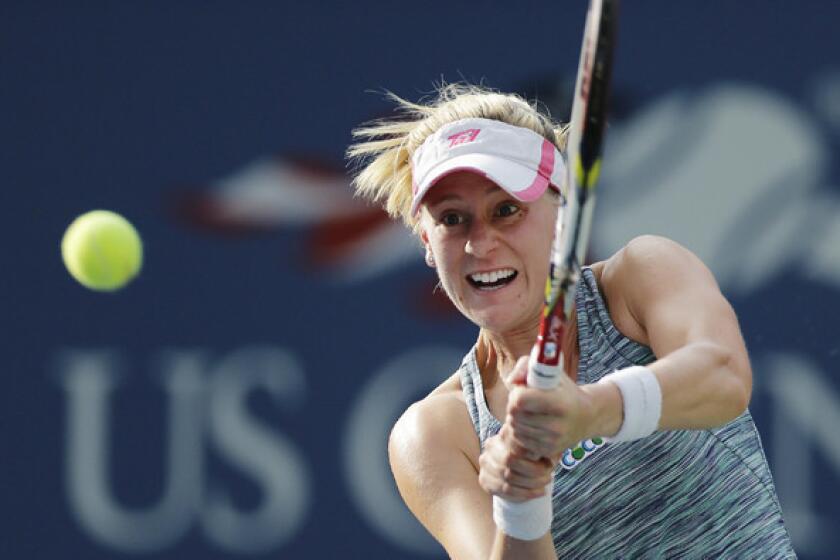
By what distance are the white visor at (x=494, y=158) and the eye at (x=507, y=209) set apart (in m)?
0.06

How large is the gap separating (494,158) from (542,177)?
11 centimetres

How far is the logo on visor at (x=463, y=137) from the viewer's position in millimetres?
3254

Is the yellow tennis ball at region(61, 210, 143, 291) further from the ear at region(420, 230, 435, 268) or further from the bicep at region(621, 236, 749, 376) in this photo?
the bicep at region(621, 236, 749, 376)

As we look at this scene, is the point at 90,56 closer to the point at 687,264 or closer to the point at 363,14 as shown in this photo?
the point at 363,14

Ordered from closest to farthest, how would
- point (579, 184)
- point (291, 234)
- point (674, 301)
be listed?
point (579, 184) < point (674, 301) < point (291, 234)

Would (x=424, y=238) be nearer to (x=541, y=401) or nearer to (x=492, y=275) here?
(x=492, y=275)

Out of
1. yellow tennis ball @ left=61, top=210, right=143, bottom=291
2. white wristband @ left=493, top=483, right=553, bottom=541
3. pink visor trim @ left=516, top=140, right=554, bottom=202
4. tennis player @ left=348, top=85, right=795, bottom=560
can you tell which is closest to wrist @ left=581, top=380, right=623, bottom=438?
white wristband @ left=493, top=483, right=553, bottom=541

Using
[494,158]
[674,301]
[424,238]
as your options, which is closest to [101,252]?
[424,238]

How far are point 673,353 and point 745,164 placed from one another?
3173 millimetres

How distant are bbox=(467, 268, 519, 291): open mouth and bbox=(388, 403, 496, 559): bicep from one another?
14.7 inches

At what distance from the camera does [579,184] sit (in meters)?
2.61

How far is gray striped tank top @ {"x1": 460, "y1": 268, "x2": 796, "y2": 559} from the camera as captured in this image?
→ 3246mm

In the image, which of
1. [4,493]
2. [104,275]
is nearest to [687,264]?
[104,275]

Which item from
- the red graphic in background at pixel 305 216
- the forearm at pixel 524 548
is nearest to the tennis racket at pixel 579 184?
the forearm at pixel 524 548
